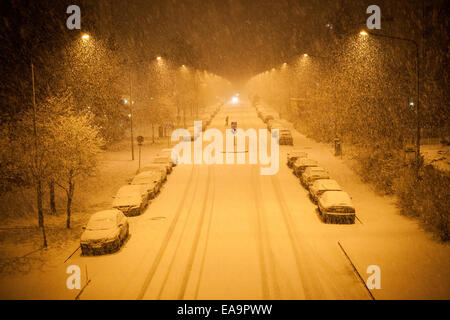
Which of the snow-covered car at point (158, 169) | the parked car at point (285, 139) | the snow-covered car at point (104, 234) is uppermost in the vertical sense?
the parked car at point (285, 139)

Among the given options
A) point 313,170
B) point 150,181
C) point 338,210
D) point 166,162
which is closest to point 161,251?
point 338,210

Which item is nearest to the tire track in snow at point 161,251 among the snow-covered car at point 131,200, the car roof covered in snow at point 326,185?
the snow-covered car at point 131,200

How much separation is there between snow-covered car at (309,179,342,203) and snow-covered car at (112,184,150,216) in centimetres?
863

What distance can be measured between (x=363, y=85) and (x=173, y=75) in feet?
105

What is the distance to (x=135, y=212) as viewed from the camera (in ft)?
69.8

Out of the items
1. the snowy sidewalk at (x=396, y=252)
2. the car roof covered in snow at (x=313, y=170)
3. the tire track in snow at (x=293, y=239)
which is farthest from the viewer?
the car roof covered in snow at (x=313, y=170)

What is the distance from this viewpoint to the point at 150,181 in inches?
982

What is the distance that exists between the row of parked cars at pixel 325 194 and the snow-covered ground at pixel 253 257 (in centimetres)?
48

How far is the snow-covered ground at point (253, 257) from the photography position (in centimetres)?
1323

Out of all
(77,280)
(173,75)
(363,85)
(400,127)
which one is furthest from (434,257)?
(173,75)

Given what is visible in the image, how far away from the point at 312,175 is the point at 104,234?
12.8 meters

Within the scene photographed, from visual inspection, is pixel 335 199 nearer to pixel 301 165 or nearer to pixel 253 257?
pixel 253 257

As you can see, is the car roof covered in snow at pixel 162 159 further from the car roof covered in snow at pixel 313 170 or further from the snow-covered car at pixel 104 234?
the snow-covered car at pixel 104 234
